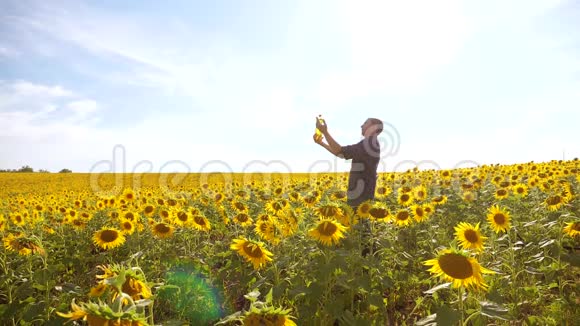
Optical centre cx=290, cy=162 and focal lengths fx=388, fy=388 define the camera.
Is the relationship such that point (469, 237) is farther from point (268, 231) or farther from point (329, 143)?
point (329, 143)

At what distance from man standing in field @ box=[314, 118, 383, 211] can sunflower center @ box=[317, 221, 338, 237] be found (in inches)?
96.3

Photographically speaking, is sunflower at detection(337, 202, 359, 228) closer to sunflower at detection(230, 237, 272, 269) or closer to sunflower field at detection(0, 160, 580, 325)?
sunflower field at detection(0, 160, 580, 325)

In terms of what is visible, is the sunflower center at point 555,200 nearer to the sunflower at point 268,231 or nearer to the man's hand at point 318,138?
the man's hand at point 318,138

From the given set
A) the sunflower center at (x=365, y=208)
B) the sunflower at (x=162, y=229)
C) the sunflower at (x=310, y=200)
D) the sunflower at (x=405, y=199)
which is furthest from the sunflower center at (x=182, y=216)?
the sunflower at (x=405, y=199)

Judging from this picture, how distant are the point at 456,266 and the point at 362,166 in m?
3.66

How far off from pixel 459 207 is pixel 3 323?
7.86m

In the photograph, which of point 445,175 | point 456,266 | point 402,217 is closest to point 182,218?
point 402,217

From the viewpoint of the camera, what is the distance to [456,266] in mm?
2756

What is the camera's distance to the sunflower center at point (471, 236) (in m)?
3.86

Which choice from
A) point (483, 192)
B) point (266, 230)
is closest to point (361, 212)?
point (266, 230)

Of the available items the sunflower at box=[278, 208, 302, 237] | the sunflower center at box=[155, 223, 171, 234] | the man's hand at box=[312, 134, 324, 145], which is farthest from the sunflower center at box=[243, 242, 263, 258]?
the man's hand at box=[312, 134, 324, 145]

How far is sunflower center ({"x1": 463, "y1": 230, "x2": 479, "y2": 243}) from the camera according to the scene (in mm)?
3860

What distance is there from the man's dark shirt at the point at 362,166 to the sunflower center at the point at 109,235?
3623 mm

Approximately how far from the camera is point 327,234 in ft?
13.0
